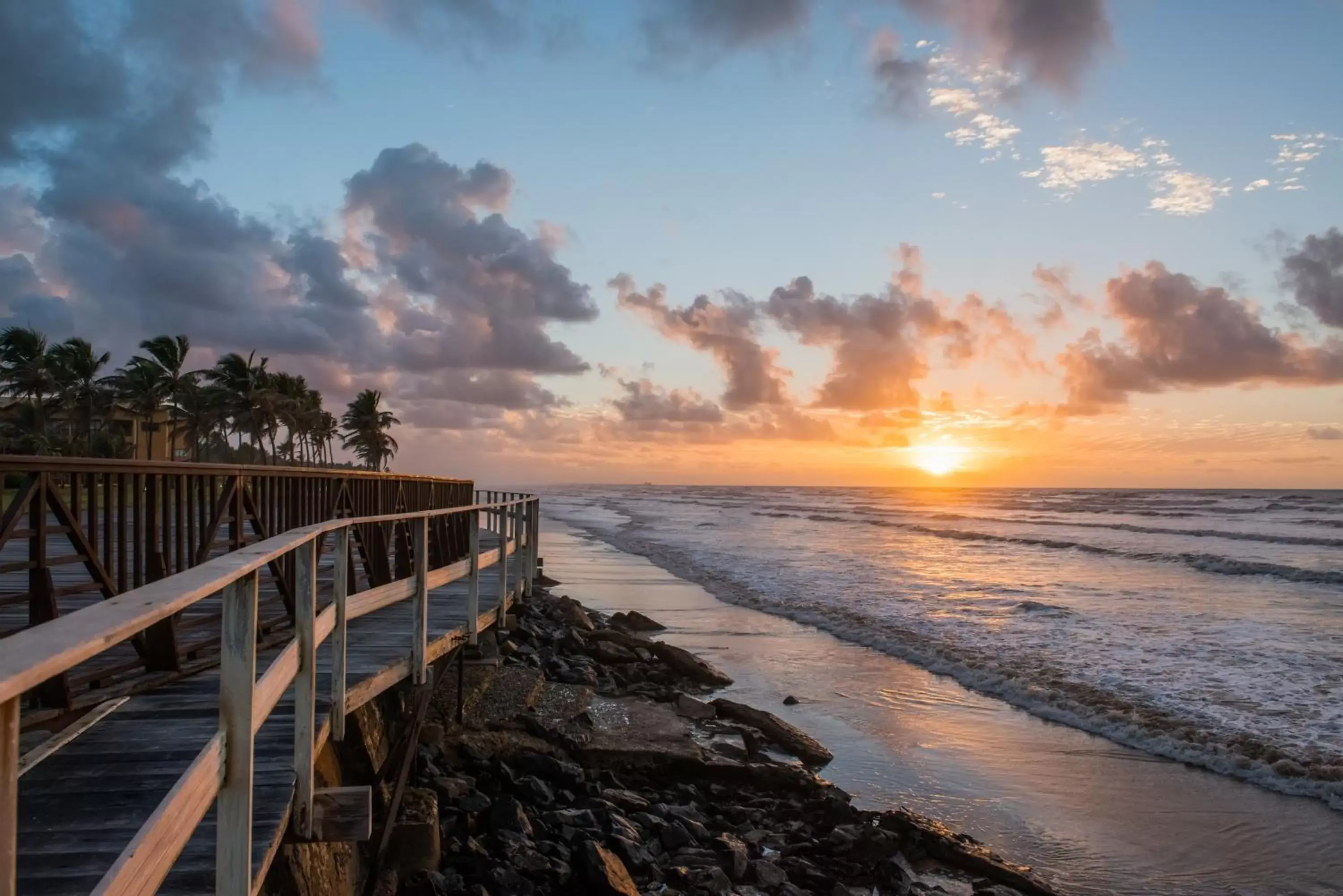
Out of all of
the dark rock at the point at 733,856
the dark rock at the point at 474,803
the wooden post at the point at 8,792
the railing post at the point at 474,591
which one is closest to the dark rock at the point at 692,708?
the railing post at the point at 474,591

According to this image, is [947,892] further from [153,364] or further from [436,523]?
[153,364]

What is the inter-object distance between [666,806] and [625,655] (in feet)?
18.8

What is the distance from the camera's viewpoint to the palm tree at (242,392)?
5862cm

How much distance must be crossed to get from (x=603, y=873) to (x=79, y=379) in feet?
186

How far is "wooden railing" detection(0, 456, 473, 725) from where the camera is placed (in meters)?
4.74

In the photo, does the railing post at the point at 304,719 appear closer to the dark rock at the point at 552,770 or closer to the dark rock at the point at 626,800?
the dark rock at the point at 626,800

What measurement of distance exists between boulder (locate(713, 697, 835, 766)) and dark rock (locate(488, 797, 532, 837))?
12.0ft

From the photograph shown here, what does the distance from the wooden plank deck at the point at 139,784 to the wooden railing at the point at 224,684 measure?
21 centimetres

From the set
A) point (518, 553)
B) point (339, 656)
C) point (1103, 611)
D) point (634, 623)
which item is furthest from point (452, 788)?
point (1103, 611)

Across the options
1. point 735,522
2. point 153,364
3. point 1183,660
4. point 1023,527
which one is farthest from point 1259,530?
point 153,364

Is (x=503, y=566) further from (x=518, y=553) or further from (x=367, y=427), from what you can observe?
(x=367, y=427)

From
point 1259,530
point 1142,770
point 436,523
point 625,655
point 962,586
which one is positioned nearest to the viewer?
point 1142,770

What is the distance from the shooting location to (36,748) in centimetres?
423

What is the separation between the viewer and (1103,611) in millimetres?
19953
